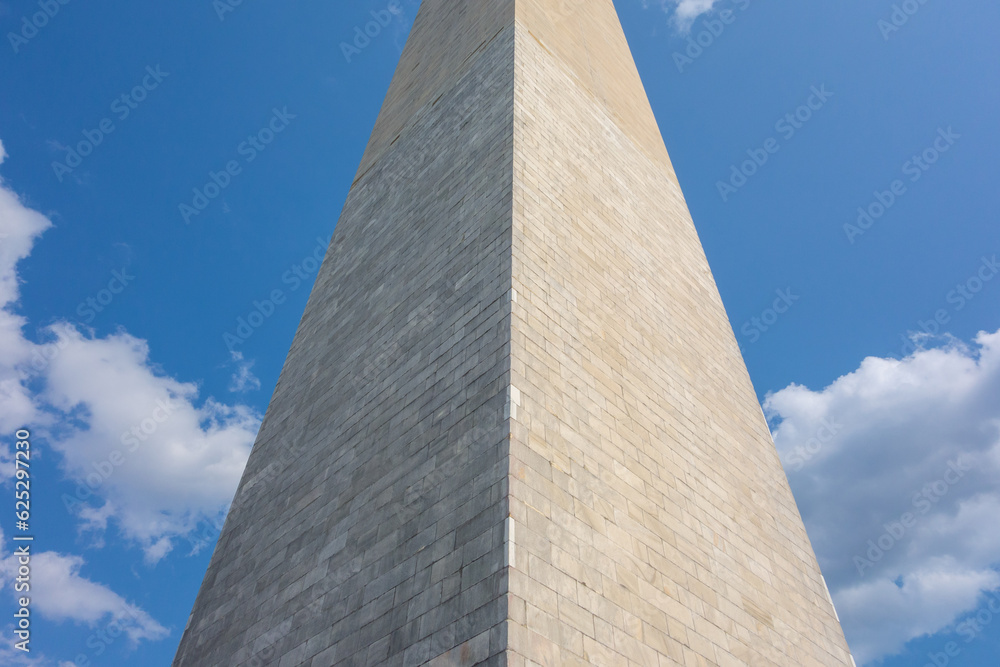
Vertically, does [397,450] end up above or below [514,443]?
above

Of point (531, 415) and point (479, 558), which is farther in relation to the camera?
point (531, 415)

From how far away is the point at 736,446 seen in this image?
9.95 m

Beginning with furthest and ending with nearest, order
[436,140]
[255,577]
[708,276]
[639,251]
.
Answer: [708,276] → [436,140] → [639,251] → [255,577]

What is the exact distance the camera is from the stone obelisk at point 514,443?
5.79m

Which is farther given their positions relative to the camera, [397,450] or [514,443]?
[397,450]

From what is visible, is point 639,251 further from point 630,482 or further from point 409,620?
point 409,620

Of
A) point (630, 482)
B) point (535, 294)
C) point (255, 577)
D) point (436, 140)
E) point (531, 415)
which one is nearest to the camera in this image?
point (531, 415)

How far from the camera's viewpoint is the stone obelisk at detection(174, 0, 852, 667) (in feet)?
19.0

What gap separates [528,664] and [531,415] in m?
2.30

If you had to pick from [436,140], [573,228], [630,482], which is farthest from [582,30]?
[630,482]

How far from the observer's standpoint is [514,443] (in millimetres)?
6027

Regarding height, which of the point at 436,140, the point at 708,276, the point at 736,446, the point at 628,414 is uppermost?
the point at 436,140

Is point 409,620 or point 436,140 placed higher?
point 436,140

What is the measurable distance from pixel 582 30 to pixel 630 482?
12.8m
